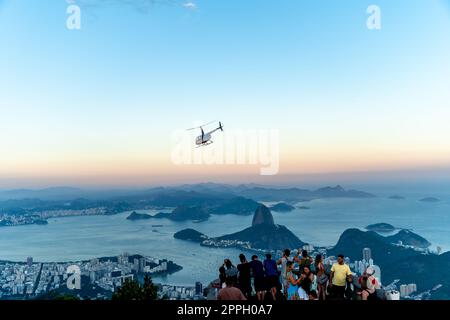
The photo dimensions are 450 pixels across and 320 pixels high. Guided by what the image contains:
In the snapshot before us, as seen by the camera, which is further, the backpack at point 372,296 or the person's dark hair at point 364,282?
the person's dark hair at point 364,282

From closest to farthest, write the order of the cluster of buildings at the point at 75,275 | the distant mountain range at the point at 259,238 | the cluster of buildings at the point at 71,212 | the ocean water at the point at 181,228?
the cluster of buildings at the point at 75,275 → the ocean water at the point at 181,228 → the distant mountain range at the point at 259,238 → the cluster of buildings at the point at 71,212

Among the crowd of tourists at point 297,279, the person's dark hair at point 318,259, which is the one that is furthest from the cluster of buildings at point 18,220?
the person's dark hair at point 318,259

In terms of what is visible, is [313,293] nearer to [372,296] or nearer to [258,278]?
[372,296]

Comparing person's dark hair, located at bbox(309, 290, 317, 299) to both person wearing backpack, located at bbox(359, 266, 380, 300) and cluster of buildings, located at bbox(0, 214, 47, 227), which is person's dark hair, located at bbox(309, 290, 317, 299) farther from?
cluster of buildings, located at bbox(0, 214, 47, 227)

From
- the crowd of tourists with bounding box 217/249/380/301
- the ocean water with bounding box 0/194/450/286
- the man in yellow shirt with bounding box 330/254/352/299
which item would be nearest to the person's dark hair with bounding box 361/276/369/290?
the crowd of tourists with bounding box 217/249/380/301

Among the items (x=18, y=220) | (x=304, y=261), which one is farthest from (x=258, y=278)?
(x=18, y=220)

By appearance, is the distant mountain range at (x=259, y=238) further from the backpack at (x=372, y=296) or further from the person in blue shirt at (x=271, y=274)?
the backpack at (x=372, y=296)
